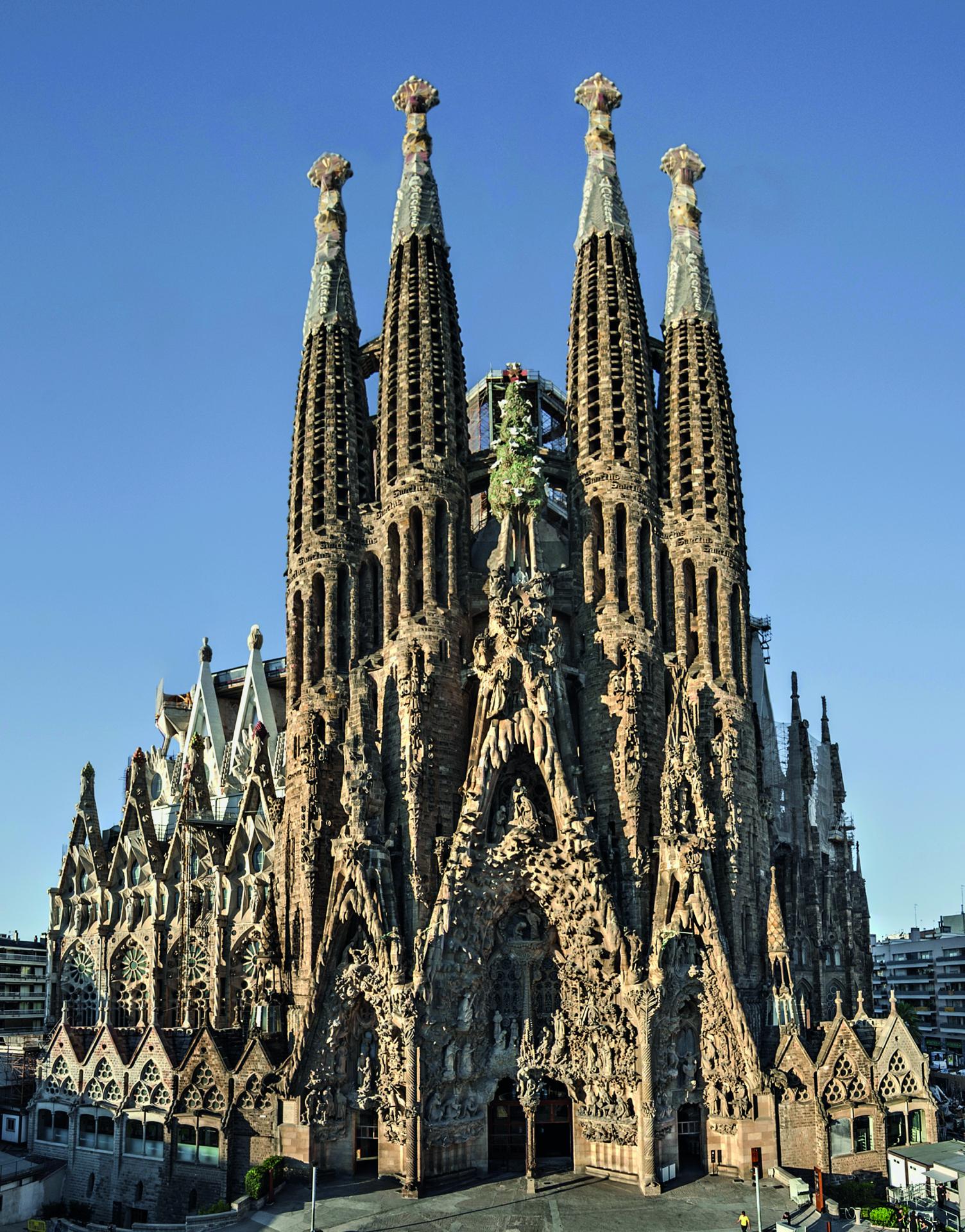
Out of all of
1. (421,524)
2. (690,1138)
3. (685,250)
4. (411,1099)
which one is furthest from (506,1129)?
(685,250)

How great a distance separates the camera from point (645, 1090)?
43875 millimetres

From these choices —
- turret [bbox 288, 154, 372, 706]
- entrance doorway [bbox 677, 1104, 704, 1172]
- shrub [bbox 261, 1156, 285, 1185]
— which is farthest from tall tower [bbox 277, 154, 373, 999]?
entrance doorway [bbox 677, 1104, 704, 1172]

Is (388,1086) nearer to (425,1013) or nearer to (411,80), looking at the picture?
(425,1013)

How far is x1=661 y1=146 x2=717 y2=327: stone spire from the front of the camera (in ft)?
189

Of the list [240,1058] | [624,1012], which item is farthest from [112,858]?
[624,1012]

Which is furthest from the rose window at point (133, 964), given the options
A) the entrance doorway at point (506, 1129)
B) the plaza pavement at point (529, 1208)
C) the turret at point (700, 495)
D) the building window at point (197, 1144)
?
the turret at point (700, 495)

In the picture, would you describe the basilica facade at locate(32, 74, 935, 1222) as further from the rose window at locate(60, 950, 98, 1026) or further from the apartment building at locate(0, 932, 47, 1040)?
the apartment building at locate(0, 932, 47, 1040)

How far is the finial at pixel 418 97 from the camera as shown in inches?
2352

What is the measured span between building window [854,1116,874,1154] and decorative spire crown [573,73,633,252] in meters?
36.3

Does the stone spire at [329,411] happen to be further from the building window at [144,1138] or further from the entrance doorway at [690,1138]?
Answer: the entrance doorway at [690,1138]

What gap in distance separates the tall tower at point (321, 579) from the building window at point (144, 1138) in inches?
256

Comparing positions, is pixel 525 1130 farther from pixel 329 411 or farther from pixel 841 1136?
pixel 329 411

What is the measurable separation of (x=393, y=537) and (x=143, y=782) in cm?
2447

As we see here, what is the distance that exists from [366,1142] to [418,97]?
4342cm
